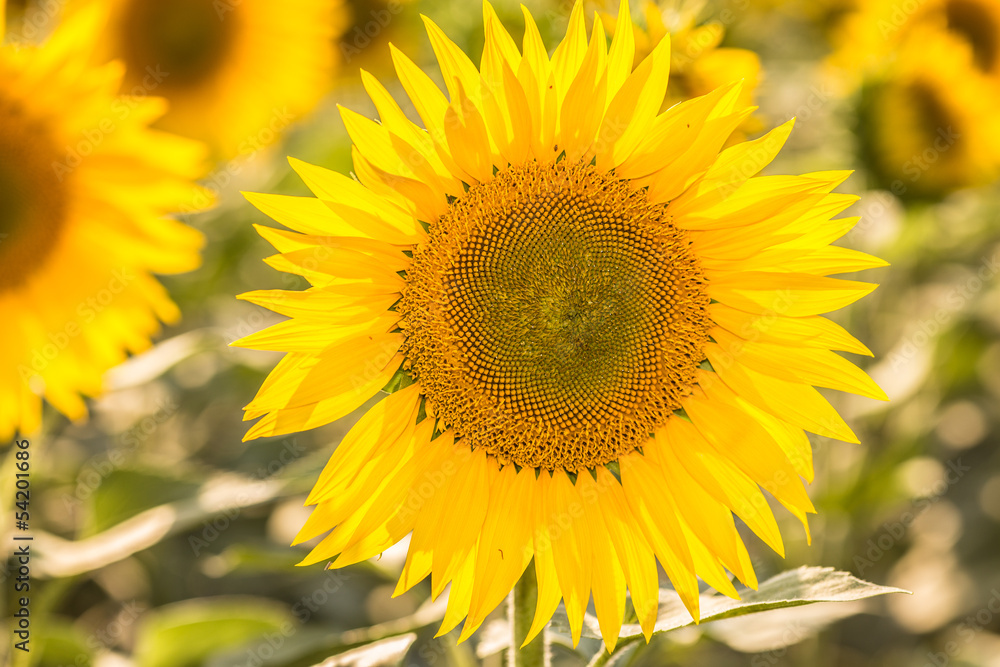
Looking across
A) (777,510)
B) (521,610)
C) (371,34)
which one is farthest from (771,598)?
(371,34)

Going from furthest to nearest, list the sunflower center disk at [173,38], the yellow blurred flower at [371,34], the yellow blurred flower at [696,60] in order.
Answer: the yellow blurred flower at [371,34] < the sunflower center disk at [173,38] < the yellow blurred flower at [696,60]

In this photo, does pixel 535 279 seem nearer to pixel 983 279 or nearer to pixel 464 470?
pixel 464 470

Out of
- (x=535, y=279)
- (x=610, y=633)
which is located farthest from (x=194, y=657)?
(x=535, y=279)

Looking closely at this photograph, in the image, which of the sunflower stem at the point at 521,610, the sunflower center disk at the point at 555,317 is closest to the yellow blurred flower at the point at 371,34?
the sunflower center disk at the point at 555,317

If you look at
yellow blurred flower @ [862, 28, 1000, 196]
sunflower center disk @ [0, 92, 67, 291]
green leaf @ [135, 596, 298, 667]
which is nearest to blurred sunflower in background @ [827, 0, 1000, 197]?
yellow blurred flower @ [862, 28, 1000, 196]

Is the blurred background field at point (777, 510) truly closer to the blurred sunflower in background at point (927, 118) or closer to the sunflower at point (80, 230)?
the blurred sunflower in background at point (927, 118)

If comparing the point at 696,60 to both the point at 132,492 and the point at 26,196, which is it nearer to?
the point at 26,196
